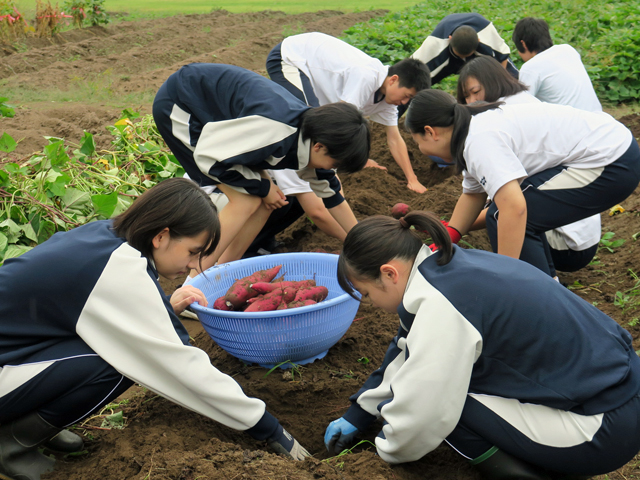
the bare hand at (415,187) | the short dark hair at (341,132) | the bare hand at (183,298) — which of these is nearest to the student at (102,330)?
the bare hand at (183,298)

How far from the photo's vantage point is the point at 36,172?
3.96 metres

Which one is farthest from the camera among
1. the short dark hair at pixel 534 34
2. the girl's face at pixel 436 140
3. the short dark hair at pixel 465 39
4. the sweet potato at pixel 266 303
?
the short dark hair at pixel 465 39

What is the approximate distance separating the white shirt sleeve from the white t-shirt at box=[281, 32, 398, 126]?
2648mm

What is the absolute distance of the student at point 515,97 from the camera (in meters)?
3.33

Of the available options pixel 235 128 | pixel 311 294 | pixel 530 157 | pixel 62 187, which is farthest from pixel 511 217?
pixel 62 187

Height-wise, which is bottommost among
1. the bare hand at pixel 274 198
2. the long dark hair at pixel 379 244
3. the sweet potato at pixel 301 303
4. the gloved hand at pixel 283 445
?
the gloved hand at pixel 283 445

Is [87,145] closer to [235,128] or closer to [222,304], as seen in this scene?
[235,128]

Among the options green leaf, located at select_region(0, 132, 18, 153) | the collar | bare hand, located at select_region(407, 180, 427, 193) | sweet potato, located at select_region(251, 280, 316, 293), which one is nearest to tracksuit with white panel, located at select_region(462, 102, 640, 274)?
the collar

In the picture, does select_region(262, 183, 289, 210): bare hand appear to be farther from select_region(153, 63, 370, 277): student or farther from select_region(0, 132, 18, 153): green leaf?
select_region(0, 132, 18, 153): green leaf

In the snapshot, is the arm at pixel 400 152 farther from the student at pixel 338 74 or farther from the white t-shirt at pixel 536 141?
the white t-shirt at pixel 536 141

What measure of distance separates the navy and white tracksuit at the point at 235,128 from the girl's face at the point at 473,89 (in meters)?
0.96

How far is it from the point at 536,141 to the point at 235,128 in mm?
1529

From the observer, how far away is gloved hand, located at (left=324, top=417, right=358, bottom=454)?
2.14 meters

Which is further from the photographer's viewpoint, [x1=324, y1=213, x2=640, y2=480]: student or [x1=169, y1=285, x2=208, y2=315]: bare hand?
[x1=169, y1=285, x2=208, y2=315]: bare hand
